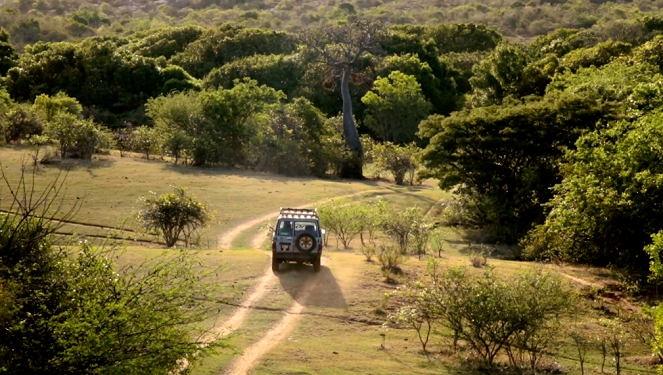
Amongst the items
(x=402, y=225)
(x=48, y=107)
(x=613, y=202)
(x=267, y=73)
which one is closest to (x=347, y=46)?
(x=267, y=73)

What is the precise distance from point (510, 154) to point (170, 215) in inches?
553

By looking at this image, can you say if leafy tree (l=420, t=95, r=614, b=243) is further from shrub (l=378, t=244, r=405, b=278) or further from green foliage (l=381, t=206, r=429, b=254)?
shrub (l=378, t=244, r=405, b=278)

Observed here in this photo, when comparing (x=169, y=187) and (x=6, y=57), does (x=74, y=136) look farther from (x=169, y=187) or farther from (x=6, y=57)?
(x=6, y=57)

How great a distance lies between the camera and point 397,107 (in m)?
60.0

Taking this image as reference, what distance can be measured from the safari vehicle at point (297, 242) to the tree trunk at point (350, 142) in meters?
25.5

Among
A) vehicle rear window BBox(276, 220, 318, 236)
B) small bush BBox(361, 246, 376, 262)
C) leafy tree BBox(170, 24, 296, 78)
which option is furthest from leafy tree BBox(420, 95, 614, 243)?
leafy tree BBox(170, 24, 296, 78)

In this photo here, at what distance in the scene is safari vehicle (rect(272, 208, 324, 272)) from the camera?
20.1m

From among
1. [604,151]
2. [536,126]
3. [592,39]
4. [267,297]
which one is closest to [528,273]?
[267,297]

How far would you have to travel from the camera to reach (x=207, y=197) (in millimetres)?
34531

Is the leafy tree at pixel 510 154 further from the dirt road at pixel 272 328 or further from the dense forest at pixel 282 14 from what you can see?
the dense forest at pixel 282 14

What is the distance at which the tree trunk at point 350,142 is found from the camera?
46.0 meters

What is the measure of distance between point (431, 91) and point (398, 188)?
996 inches

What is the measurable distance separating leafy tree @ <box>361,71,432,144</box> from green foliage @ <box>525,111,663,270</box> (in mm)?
34768

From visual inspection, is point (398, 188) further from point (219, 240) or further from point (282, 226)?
point (282, 226)
